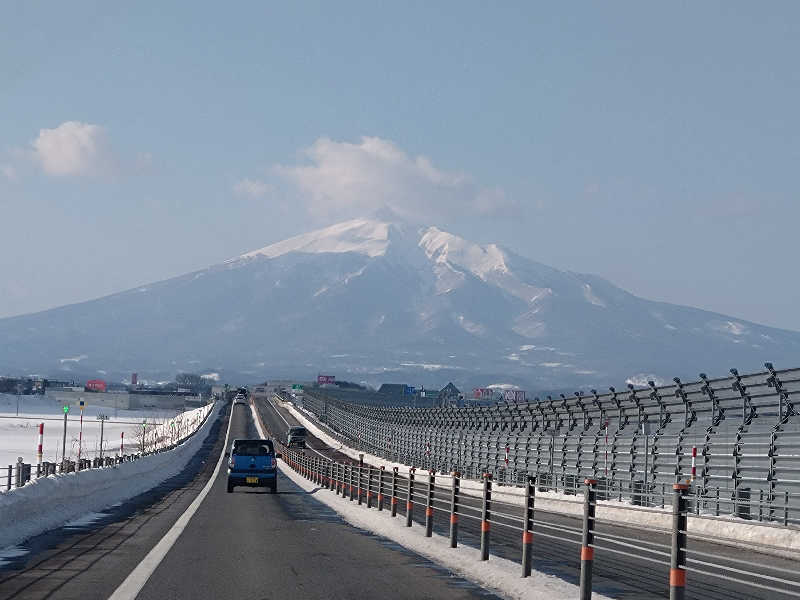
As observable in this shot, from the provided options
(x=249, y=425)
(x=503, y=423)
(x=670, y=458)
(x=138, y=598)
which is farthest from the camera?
(x=249, y=425)

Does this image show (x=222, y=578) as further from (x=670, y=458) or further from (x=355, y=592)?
(x=670, y=458)

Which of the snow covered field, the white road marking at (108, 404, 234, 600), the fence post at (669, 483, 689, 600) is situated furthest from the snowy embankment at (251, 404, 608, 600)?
the snow covered field

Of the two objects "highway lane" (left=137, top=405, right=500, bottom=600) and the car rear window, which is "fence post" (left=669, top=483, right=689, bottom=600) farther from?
the car rear window

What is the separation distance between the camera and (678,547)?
36.6 ft

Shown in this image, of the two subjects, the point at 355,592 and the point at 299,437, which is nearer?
the point at 355,592

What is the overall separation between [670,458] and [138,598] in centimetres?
2282

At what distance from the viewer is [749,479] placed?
86.0 feet

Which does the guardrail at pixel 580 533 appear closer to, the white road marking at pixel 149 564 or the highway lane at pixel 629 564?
the highway lane at pixel 629 564

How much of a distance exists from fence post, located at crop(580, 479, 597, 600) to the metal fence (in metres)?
1.23

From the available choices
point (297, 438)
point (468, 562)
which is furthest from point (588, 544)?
point (297, 438)

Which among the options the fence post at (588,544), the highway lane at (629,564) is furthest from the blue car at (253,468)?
the fence post at (588,544)

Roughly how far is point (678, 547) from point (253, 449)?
1501 inches

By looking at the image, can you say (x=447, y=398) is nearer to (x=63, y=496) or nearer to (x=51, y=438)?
(x=63, y=496)

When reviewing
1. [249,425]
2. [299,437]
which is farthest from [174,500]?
[249,425]
